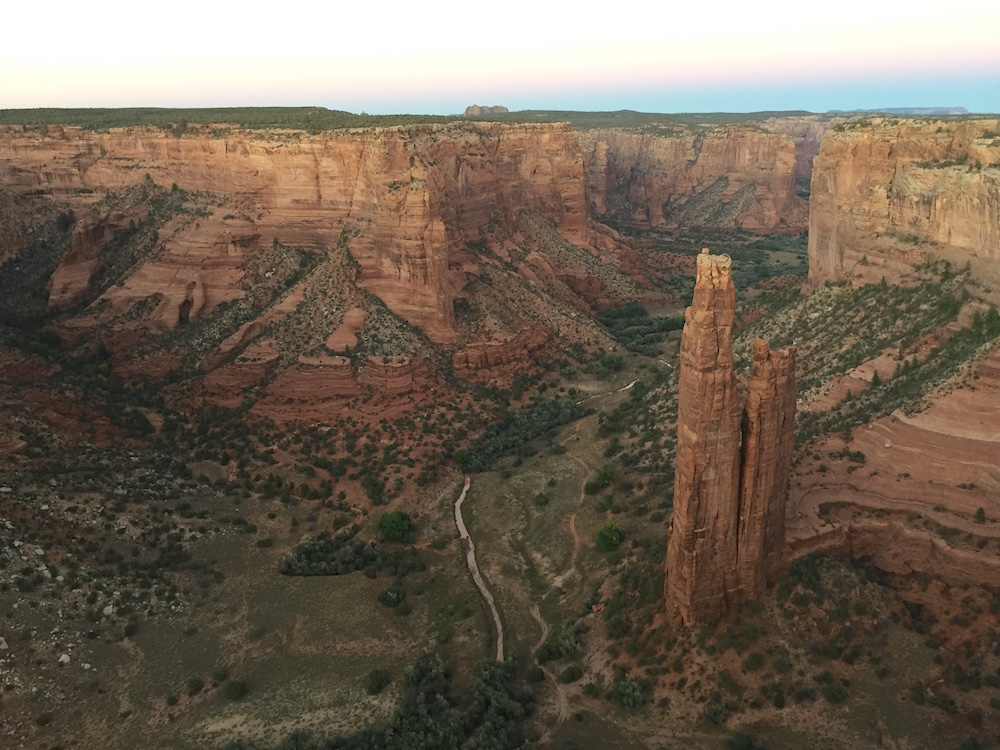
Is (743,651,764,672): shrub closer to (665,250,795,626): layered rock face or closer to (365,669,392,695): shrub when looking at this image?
(665,250,795,626): layered rock face

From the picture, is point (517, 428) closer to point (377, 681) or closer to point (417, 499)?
point (417, 499)

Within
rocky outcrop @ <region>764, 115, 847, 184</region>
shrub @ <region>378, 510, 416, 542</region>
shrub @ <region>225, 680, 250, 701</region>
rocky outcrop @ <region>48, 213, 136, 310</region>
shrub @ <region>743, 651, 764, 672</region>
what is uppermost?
rocky outcrop @ <region>764, 115, 847, 184</region>

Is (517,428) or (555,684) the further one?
(517,428)

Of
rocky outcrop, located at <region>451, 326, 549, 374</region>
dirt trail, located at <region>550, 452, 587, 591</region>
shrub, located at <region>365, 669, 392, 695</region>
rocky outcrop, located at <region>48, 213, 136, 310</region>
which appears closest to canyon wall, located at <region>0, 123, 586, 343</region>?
rocky outcrop, located at <region>48, 213, 136, 310</region>

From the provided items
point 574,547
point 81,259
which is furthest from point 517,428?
point 81,259

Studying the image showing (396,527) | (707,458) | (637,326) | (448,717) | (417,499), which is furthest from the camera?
(637,326)

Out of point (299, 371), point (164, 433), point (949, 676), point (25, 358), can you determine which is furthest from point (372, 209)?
point (949, 676)

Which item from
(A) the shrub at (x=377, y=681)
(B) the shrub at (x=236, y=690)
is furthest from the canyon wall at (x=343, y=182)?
(B) the shrub at (x=236, y=690)

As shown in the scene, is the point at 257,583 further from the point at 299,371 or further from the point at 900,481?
the point at 900,481
